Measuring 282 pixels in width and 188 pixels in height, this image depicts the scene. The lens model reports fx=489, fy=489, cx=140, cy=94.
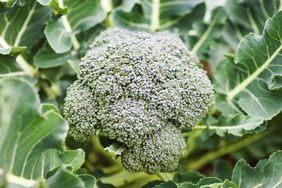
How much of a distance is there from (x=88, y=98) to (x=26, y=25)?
10.7 inches

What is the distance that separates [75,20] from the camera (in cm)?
127

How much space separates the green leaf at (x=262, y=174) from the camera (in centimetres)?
105

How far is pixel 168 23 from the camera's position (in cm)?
139

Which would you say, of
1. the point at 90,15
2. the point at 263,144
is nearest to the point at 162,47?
the point at 90,15

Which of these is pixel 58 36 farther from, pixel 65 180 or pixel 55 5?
pixel 65 180

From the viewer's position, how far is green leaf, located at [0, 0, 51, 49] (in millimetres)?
1200

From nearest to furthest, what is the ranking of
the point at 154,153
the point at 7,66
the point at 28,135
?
1. the point at 28,135
2. the point at 154,153
3. the point at 7,66

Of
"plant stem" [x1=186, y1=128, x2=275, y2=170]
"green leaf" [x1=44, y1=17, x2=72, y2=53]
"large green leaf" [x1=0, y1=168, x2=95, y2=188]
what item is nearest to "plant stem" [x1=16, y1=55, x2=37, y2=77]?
"green leaf" [x1=44, y1=17, x2=72, y2=53]

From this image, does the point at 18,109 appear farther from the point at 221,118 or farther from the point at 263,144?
the point at 263,144

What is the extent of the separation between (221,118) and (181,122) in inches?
5.1

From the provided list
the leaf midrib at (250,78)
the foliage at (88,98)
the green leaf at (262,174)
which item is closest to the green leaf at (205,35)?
the foliage at (88,98)

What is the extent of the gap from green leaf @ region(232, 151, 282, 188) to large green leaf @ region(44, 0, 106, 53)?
507 mm

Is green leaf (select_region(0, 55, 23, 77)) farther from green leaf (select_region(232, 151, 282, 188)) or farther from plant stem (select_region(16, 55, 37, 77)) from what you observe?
green leaf (select_region(232, 151, 282, 188))

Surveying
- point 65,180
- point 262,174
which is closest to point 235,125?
point 262,174
